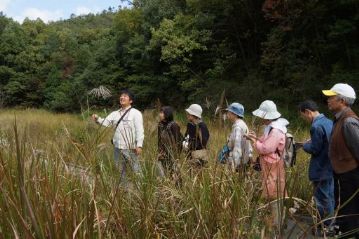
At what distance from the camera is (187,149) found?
482 cm

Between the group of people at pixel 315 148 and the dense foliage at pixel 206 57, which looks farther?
the dense foliage at pixel 206 57

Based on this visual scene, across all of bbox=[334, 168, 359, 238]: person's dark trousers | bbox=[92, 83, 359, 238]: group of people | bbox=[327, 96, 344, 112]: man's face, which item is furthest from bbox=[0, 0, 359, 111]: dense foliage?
bbox=[334, 168, 359, 238]: person's dark trousers

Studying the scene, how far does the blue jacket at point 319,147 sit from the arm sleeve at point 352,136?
740mm

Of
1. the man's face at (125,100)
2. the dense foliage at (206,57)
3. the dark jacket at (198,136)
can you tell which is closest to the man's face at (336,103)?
the dark jacket at (198,136)

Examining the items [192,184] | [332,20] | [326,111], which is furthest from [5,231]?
[332,20]

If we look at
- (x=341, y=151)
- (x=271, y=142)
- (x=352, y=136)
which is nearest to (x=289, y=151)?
(x=271, y=142)

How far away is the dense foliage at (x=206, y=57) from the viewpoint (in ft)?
62.5

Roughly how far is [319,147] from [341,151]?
0.69 meters

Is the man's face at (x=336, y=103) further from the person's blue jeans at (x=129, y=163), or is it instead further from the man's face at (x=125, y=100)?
the man's face at (x=125, y=100)

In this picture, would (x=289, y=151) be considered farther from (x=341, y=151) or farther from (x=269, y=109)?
(x=341, y=151)

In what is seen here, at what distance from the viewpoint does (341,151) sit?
4.36m

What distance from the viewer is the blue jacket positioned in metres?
5.04

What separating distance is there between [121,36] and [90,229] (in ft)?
98.6

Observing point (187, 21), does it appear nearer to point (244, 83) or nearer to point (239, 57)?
point (239, 57)
